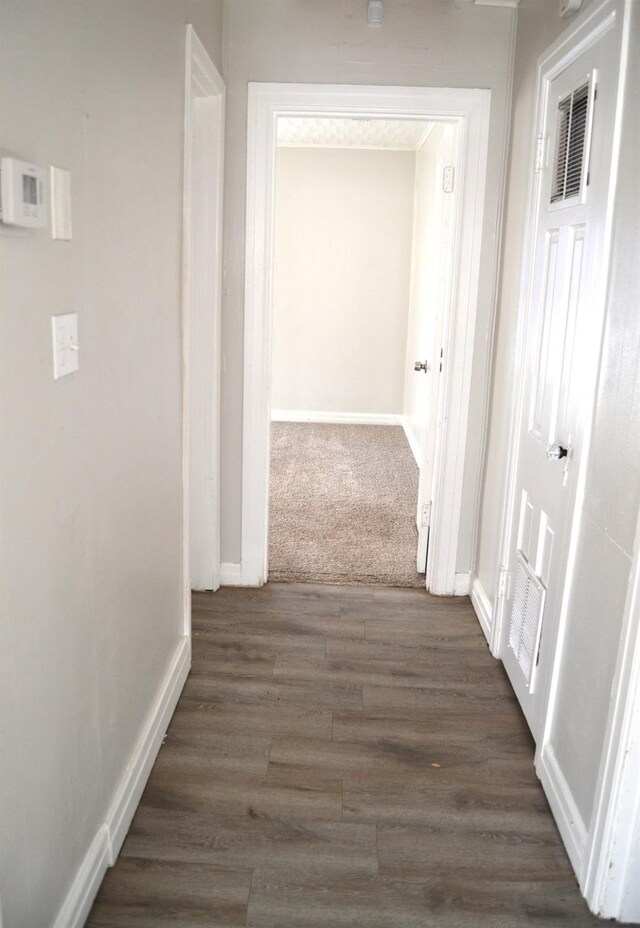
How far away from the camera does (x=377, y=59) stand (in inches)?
120

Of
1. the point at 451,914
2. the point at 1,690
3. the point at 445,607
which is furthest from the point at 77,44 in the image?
the point at 445,607

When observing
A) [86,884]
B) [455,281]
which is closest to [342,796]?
[86,884]

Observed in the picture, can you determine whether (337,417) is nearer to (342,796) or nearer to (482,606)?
Answer: (482,606)

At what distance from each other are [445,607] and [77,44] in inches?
103

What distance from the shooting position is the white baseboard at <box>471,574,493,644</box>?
308 cm

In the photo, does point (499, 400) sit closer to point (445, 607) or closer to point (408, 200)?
point (445, 607)

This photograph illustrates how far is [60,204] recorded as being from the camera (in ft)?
4.58

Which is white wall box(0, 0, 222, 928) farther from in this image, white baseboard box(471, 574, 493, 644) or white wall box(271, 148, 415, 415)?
white wall box(271, 148, 415, 415)

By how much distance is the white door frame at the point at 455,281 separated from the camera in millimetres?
3072

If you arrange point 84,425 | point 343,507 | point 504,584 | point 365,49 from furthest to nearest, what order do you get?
point 343,507, point 365,49, point 504,584, point 84,425

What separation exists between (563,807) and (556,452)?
3.12 ft

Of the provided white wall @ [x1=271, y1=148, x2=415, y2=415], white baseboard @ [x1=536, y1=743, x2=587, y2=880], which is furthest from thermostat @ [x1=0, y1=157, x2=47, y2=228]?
white wall @ [x1=271, y1=148, x2=415, y2=415]

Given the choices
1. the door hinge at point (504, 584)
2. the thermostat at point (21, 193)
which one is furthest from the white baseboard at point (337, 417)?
the thermostat at point (21, 193)

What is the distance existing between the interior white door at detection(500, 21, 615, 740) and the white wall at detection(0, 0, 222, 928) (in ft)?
3.81
